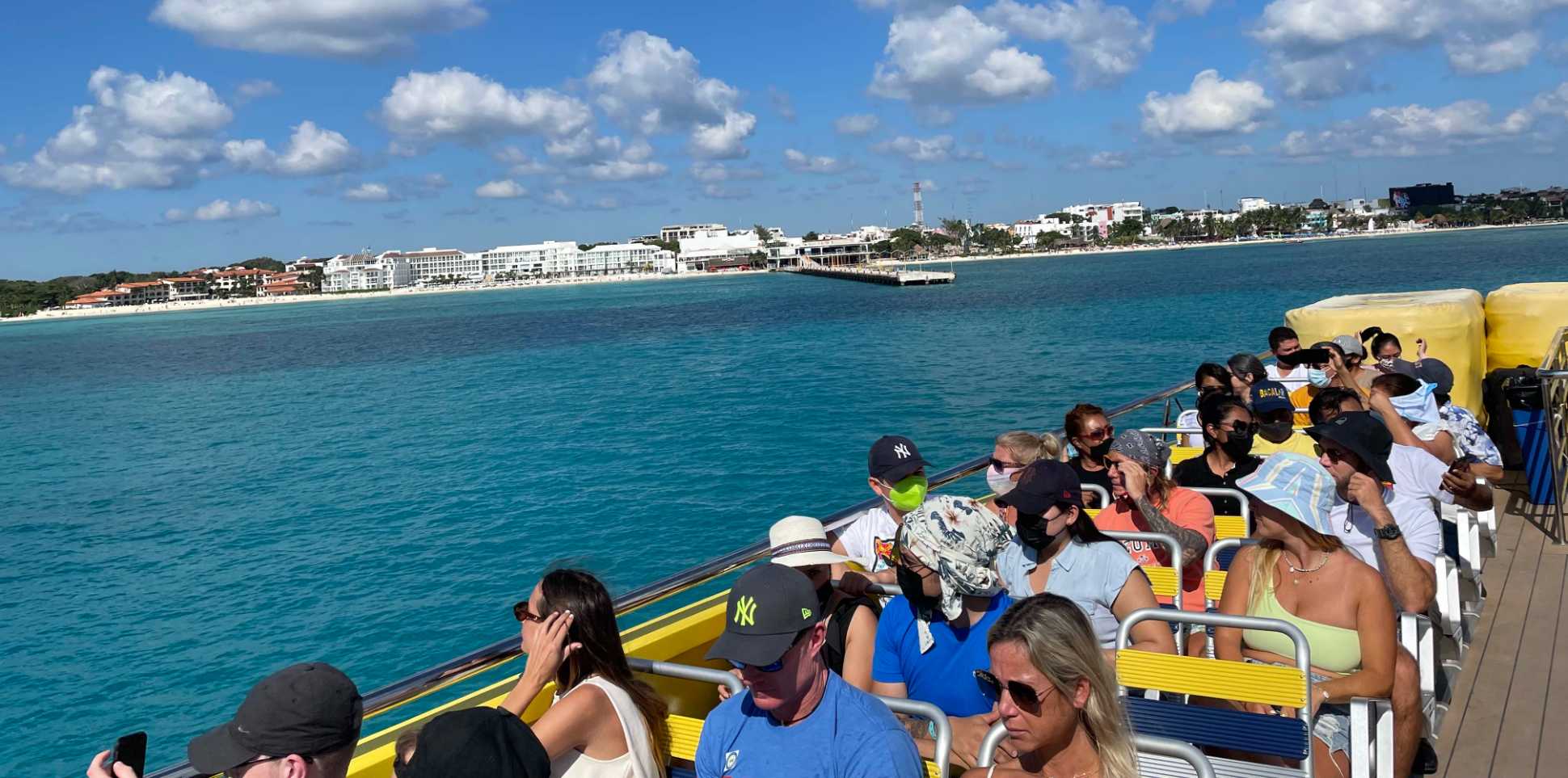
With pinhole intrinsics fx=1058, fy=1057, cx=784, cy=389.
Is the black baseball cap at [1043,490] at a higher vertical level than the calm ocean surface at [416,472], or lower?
higher

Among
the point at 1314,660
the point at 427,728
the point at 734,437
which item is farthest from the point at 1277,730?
the point at 734,437

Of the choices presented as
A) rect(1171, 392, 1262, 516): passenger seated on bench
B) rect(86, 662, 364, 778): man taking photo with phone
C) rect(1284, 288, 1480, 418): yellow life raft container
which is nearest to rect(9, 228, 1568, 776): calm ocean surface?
rect(86, 662, 364, 778): man taking photo with phone

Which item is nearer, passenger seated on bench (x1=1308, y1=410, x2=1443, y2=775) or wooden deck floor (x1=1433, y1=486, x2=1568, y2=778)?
passenger seated on bench (x1=1308, y1=410, x2=1443, y2=775)

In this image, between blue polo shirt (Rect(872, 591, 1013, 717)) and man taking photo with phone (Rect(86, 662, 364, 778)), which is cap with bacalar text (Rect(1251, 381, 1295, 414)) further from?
man taking photo with phone (Rect(86, 662, 364, 778))

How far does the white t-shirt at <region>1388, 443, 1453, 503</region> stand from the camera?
5.03 m

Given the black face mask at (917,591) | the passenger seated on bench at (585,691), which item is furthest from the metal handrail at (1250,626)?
the passenger seated on bench at (585,691)

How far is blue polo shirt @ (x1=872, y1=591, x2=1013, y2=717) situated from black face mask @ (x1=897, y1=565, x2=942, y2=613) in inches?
2.6

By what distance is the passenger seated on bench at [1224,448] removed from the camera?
5566 millimetres

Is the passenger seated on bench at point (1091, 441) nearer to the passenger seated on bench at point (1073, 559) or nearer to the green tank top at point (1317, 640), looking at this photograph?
the passenger seated on bench at point (1073, 559)

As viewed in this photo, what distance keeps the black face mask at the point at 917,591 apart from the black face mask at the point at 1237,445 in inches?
120

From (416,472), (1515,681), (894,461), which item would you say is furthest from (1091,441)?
(416,472)

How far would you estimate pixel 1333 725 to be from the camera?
11.0 feet

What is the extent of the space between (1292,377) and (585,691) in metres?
7.85

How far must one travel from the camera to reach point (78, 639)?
48.2 ft
